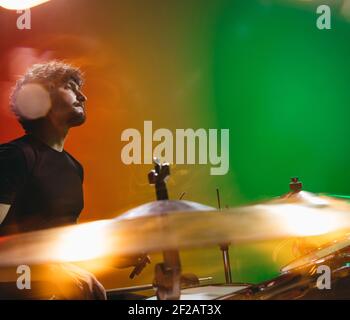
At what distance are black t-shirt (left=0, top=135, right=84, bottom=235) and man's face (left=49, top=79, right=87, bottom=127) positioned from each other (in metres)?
0.13

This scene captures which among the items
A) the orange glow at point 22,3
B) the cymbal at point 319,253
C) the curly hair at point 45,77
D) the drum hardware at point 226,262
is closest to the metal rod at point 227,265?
the drum hardware at point 226,262

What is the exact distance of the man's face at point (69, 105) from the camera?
1860 mm

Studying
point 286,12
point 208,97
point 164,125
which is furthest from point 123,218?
point 286,12

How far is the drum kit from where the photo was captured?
1431 mm

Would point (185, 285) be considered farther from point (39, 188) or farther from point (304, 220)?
point (39, 188)

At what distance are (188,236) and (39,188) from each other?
0.73 metres

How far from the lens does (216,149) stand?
1.88m

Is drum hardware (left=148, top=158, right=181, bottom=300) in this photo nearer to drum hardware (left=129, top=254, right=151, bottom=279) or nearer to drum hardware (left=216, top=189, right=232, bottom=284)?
drum hardware (left=129, top=254, right=151, bottom=279)

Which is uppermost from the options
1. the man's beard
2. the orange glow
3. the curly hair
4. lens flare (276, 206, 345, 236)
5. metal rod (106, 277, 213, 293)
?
the orange glow

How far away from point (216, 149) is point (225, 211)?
0.46 metres

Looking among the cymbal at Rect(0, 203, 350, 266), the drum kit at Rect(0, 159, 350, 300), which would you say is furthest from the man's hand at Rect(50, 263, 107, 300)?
the cymbal at Rect(0, 203, 350, 266)

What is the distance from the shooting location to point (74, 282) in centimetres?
183

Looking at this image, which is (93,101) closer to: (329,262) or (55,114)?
(55,114)

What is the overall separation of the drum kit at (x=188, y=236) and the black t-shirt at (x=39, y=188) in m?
0.10
